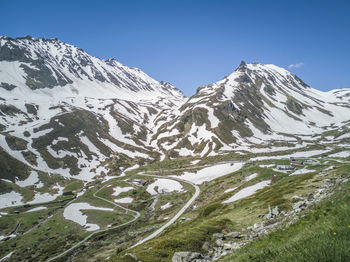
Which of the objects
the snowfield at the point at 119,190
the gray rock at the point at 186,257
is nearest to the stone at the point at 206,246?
the gray rock at the point at 186,257

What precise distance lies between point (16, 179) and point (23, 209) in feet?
131

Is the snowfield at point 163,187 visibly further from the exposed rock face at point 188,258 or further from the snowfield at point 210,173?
the exposed rock face at point 188,258

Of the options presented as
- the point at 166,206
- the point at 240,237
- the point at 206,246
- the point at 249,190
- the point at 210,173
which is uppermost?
the point at 206,246

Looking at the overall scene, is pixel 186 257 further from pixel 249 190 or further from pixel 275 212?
pixel 249 190

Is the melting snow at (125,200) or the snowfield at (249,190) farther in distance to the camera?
the melting snow at (125,200)

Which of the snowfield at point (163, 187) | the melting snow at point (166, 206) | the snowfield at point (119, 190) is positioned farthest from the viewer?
the snowfield at point (119, 190)

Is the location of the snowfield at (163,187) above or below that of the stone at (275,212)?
below

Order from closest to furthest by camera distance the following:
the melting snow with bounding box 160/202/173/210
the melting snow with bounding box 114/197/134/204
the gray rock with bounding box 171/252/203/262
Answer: the gray rock with bounding box 171/252/203/262 < the melting snow with bounding box 160/202/173/210 < the melting snow with bounding box 114/197/134/204

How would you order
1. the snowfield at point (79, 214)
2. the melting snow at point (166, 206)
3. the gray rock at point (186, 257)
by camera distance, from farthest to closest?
the melting snow at point (166, 206) → the snowfield at point (79, 214) → the gray rock at point (186, 257)

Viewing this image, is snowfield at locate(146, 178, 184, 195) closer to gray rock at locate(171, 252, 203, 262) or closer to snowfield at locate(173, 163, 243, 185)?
snowfield at locate(173, 163, 243, 185)

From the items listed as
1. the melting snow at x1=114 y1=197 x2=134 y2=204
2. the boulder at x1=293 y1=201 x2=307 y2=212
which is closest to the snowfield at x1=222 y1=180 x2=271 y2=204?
the boulder at x1=293 y1=201 x2=307 y2=212

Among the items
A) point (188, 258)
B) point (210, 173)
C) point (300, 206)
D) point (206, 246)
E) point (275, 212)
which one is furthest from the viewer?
point (210, 173)

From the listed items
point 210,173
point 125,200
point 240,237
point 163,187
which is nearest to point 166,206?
point 163,187

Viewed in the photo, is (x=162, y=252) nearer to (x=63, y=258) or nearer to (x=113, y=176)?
(x=63, y=258)
